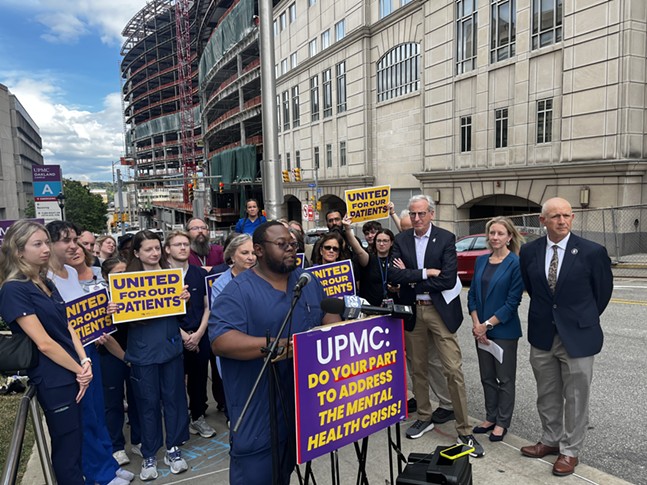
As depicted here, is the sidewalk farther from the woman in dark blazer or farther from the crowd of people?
the woman in dark blazer

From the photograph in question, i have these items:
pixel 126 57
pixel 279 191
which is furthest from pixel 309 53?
pixel 126 57

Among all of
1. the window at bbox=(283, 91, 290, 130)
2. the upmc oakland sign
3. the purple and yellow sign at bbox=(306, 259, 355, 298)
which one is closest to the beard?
the purple and yellow sign at bbox=(306, 259, 355, 298)

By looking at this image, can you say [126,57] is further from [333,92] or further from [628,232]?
[628,232]

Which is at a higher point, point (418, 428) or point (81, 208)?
point (81, 208)

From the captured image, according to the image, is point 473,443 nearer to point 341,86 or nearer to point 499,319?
point 499,319

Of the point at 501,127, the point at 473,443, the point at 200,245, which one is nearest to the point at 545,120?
the point at 501,127

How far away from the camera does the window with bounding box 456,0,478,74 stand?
76.6 ft

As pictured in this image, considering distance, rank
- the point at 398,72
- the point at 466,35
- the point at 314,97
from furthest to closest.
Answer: the point at 314,97 → the point at 398,72 → the point at 466,35

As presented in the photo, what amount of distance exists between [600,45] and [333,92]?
20.7m

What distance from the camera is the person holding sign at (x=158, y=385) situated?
14.5ft

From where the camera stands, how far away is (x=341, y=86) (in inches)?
1380

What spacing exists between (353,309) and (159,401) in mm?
2705

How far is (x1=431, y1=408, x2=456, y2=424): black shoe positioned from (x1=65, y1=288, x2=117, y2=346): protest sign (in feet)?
10.9

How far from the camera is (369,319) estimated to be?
2.85 metres
